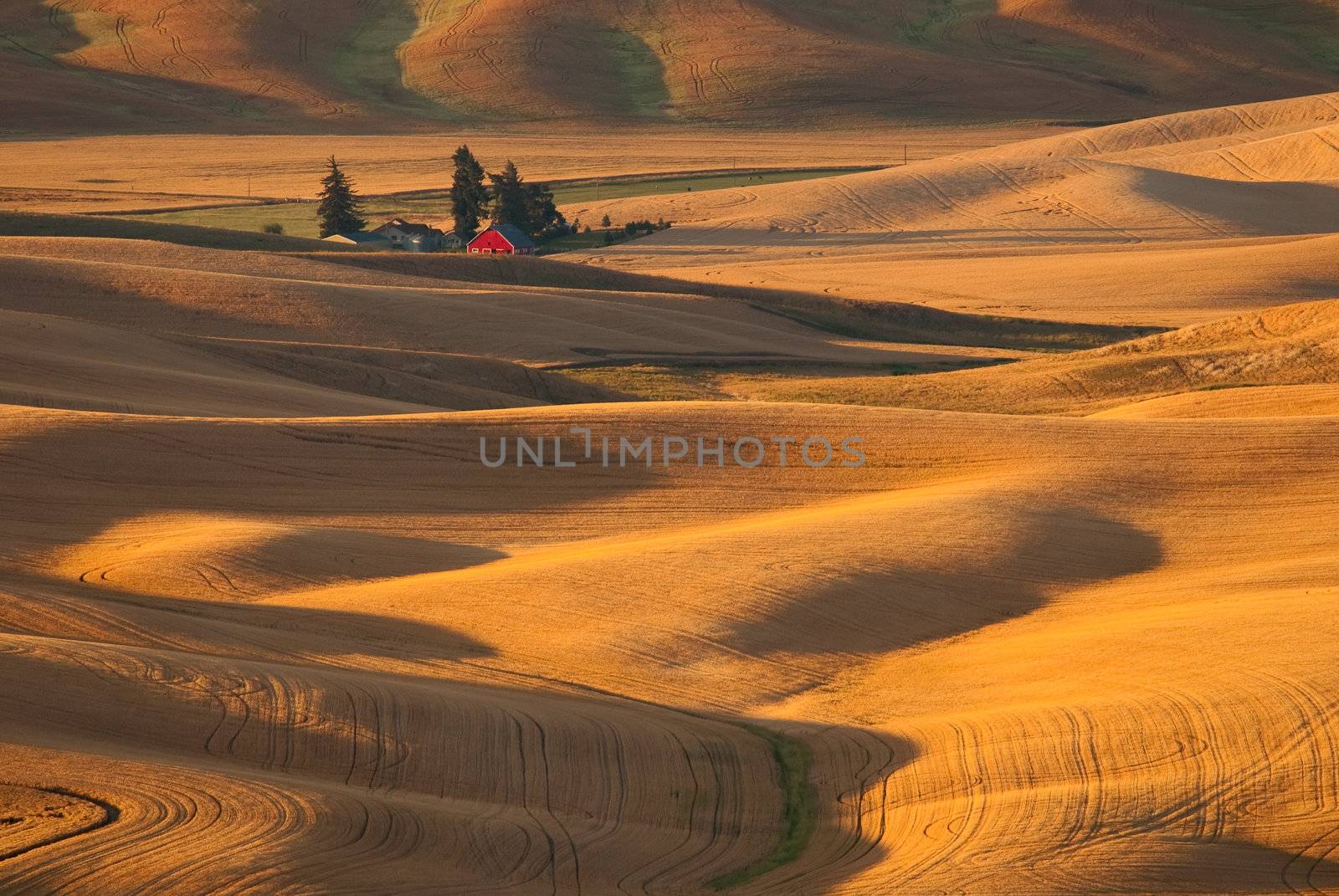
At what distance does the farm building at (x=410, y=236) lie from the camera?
236 ft

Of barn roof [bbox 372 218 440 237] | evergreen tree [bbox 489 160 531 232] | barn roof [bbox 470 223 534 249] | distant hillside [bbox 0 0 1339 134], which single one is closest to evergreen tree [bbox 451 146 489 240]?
evergreen tree [bbox 489 160 531 232]

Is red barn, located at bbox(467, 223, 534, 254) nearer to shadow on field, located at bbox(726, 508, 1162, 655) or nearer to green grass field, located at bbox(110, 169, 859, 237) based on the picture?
green grass field, located at bbox(110, 169, 859, 237)

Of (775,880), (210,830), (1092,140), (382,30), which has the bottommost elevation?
(775,880)

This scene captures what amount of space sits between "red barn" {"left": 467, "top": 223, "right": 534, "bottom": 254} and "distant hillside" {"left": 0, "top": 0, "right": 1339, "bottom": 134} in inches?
2337

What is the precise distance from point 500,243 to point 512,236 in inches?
37.7

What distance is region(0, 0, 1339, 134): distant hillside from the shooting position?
427 feet

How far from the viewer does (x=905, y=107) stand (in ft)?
436

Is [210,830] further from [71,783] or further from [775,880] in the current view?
[775,880]

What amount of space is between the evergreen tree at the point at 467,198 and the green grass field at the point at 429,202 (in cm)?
488

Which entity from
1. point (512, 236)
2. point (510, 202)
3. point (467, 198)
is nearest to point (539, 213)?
point (510, 202)

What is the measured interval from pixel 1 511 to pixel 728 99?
119 meters

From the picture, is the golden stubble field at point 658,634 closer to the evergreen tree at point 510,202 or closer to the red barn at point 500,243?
the red barn at point 500,243

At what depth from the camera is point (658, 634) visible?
15523 millimetres

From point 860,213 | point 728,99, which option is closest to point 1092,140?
point 860,213
